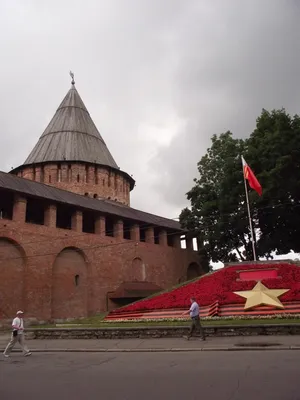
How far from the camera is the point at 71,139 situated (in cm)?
4019

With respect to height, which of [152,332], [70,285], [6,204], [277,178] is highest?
[277,178]

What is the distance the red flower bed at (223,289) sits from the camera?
17.8 meters


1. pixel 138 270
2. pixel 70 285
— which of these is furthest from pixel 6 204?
pixel 138 270

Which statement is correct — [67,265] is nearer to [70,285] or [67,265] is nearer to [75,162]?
[70,285]

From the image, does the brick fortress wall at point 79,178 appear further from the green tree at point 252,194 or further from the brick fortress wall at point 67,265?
the green tree at point 252,194

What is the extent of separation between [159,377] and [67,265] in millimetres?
19414

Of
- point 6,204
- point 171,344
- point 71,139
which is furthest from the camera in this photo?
point 71,139

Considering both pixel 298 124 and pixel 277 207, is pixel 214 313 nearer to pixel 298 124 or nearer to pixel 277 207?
pixel 277 207

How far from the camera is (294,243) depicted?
29.5 meters

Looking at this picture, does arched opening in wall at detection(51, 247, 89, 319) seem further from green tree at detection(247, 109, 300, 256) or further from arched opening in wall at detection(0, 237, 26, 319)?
green tree at detection(247, 109, 300, 256)

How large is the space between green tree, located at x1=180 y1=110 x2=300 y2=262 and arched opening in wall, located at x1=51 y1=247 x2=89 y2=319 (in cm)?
1049

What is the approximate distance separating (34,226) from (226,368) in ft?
60.5

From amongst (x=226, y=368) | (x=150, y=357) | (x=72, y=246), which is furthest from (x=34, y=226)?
→ (x=226, y=368)

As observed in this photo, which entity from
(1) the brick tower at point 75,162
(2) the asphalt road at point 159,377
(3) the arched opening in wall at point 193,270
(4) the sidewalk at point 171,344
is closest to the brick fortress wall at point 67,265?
(3) the arched opening in wall at point 193,270
